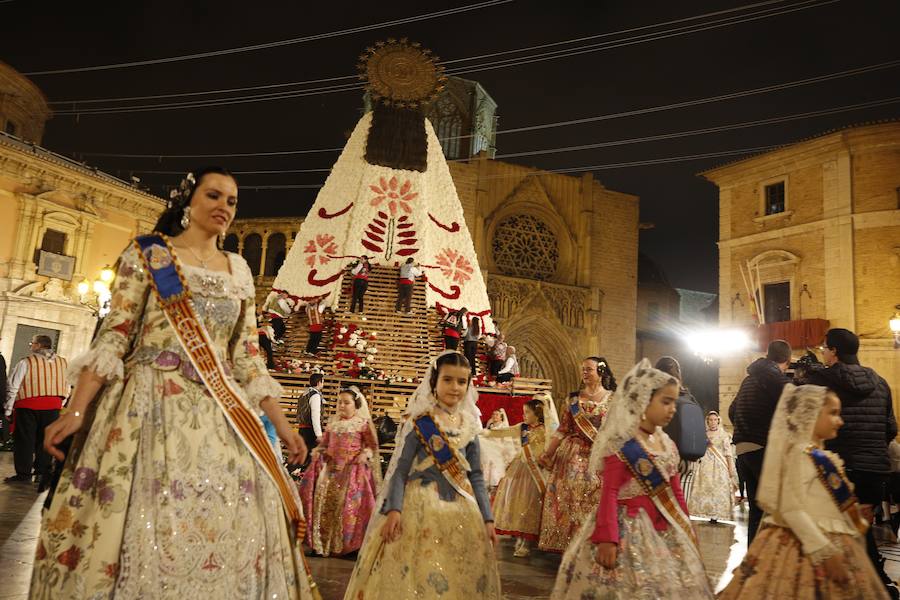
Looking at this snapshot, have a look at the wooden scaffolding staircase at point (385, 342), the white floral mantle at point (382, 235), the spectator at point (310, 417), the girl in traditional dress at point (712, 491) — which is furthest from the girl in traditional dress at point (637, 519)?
the white floral mantle at point (382, 235)

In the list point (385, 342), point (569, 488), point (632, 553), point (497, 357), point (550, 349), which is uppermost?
point (550, 349)

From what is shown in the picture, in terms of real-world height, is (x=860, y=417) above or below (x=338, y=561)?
above

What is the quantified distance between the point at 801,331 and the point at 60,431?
74.7 ft

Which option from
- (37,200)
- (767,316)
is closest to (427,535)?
(767,316)

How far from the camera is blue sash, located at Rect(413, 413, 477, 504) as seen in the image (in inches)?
143

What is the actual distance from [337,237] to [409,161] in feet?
8.62

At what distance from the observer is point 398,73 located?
55.6 feet

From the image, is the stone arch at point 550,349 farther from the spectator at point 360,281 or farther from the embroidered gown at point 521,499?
the embroidered gown at point 521,499

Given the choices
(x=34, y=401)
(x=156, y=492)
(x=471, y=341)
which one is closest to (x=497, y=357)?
(x=471, y=341)

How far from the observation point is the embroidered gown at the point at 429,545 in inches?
134

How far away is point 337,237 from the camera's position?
15906 mm

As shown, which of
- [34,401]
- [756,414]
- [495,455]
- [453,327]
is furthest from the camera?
[453,327]

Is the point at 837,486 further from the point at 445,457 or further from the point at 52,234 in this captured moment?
the point at 52,234

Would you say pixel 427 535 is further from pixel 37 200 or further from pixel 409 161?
pixel 37 200
